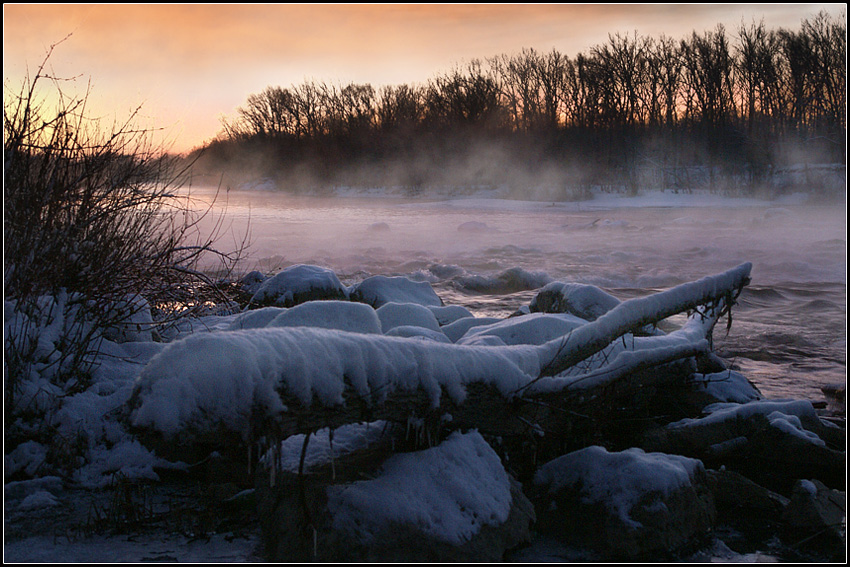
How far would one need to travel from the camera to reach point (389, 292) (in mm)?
8164

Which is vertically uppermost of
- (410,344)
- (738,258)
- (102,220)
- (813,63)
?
(813,63)

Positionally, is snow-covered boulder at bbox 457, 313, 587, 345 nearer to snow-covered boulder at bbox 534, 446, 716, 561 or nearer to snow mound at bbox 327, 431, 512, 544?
snow-covered boulder at bbox 534, 446, 716, 561

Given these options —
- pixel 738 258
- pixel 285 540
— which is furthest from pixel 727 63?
pixel 285 540

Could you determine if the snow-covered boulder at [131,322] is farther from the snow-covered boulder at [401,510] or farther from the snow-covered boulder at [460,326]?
the snow-covered boulder at [460,326]

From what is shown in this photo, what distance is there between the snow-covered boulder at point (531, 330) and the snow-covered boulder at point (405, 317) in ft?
1.71

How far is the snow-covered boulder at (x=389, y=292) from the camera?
316 inches

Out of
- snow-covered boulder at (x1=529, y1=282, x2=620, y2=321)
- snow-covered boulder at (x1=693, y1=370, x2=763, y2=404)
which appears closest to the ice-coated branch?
snow-covered boulder at (x1=693, y1=370, x2=763, y2=404)

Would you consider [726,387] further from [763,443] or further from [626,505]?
[626,505]

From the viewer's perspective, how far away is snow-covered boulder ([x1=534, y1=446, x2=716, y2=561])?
3.41m

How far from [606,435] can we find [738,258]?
13.0m

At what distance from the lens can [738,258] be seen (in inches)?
629

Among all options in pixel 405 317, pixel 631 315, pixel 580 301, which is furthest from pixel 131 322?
pixel 580 301

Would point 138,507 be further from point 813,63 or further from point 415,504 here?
point 813,63

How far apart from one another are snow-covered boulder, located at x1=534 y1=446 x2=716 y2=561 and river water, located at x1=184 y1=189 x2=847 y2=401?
3.29 metres
